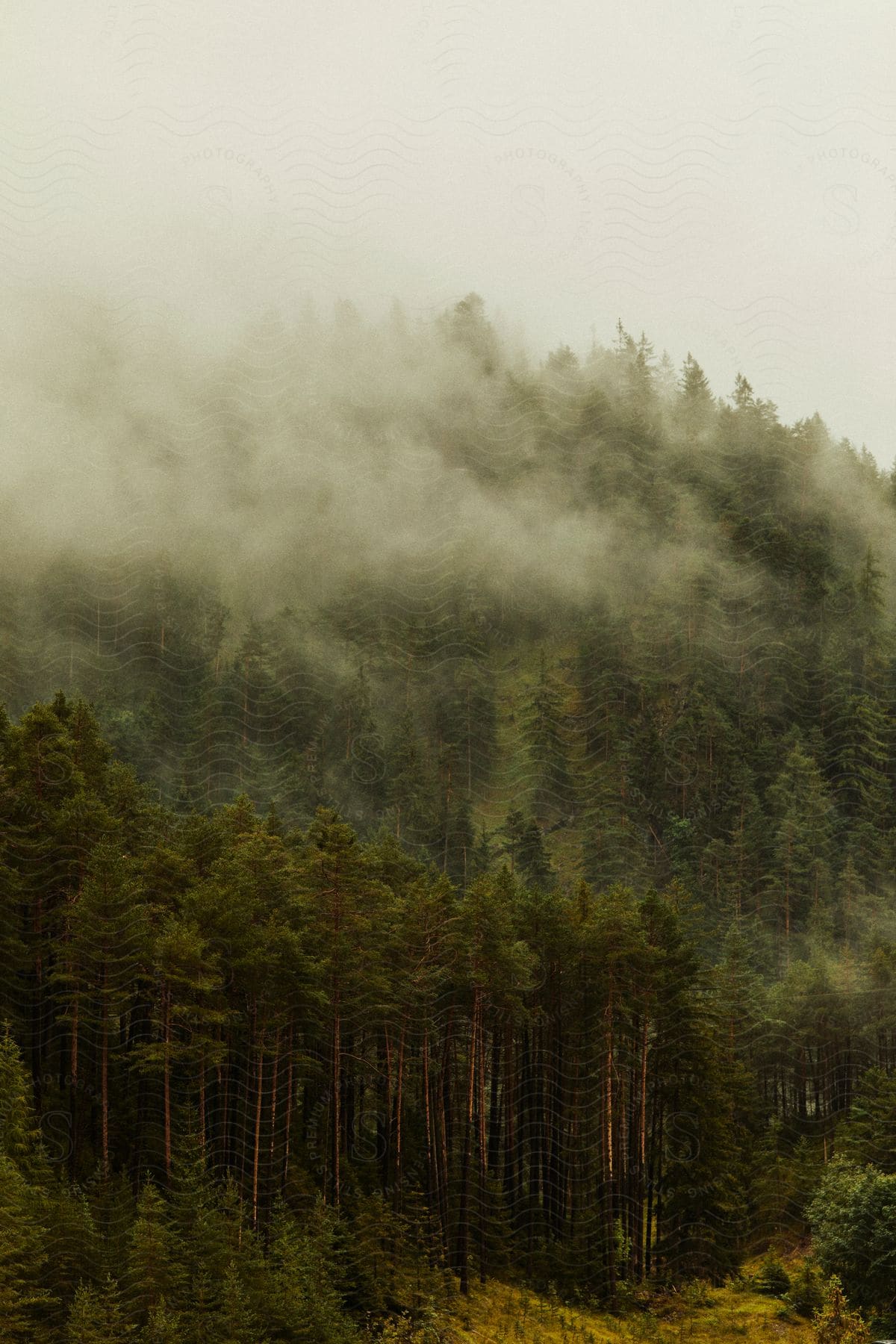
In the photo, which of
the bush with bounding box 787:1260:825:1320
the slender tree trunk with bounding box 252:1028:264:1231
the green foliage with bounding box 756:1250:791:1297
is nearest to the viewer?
the slender tree trunk with bounding box 252:1028:264:1231

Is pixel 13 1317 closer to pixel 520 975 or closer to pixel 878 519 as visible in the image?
pixel 520 975

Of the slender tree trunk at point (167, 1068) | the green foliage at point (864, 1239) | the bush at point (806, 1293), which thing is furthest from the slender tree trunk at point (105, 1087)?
the bush at point (806, 1293)

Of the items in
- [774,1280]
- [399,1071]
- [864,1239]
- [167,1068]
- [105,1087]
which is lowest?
[774,1280]

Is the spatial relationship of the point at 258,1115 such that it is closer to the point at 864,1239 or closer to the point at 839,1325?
the point at 839,1325

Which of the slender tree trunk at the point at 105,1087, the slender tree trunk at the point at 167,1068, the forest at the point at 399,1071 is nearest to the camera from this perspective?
the forest at the point at 399,1071

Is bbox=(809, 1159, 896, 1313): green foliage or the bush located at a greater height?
bbox=(809, 1159, 896, 1313): green foliage

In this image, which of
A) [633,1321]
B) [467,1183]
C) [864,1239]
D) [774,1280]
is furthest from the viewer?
[774,1280]

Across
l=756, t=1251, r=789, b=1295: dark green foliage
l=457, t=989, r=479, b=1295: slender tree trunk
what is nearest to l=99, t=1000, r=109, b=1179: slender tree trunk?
l=457, t=989, r=479, b=1295: slender tree trunk

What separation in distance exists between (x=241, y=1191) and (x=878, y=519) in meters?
152

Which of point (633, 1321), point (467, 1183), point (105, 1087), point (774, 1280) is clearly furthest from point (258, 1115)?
point (774, 1280)

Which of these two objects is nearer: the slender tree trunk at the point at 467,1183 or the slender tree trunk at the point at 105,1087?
the slender tree trunk at the point at 105,1087

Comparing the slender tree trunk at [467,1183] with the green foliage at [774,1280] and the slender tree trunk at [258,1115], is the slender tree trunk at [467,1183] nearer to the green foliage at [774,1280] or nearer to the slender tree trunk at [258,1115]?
the slender tree trunk at [258,1115]

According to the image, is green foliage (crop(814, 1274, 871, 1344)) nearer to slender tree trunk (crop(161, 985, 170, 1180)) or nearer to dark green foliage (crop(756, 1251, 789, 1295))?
dark green foliage (crop(756, 1251, 789, 1295))

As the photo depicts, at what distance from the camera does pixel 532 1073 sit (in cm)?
6000
